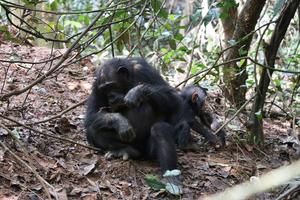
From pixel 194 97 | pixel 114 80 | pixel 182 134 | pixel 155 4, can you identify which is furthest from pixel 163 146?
pixel 155 4

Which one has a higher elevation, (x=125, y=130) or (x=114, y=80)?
(x=114, y=80)

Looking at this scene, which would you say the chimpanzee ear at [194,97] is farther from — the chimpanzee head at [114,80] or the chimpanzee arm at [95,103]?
the chimpanzee arm at [95,103]

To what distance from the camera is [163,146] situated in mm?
4453

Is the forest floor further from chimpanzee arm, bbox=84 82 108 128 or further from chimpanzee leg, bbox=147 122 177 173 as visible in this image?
chimpanzee arm, bbox=84 82 108 128

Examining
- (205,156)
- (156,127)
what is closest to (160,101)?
(156,127)

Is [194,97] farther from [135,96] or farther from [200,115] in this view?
[135,96]

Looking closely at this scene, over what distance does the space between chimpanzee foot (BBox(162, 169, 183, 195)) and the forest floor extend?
0.09 meters

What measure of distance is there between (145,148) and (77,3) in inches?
361

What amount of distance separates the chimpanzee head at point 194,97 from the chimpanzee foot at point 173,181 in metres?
1.35

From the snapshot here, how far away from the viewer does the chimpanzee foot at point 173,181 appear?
3.99 metres

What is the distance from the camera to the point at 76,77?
7.11m

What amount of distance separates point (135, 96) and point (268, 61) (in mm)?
1465

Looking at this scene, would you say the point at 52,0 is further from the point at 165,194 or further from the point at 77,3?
the point at 77,3

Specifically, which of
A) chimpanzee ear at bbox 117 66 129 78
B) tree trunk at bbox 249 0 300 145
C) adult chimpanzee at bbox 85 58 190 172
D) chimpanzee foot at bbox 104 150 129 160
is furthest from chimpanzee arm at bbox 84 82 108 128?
tree trunk at bbox 249 0 300 145
